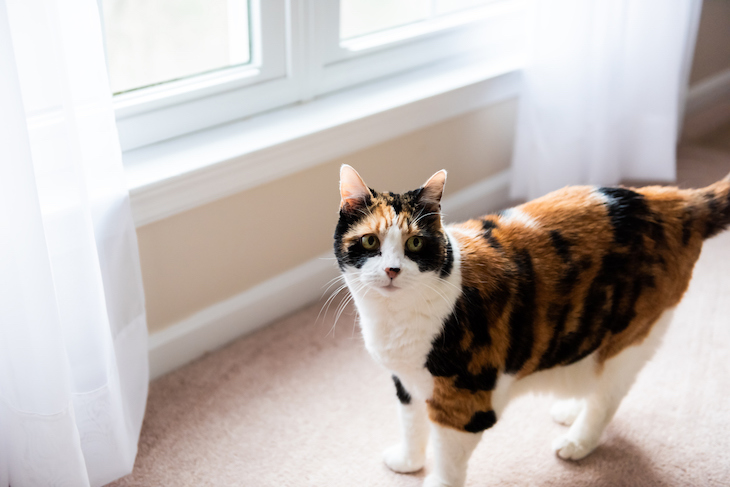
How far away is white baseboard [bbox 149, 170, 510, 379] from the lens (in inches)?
64.3

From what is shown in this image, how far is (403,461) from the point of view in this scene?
4.50ft

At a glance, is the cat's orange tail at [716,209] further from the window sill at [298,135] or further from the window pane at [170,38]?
the window pane at [170,38]

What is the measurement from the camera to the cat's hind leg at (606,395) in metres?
1.30

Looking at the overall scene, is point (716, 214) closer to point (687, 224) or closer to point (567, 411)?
point (687, 224)

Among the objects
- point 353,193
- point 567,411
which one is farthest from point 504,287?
point 567,411

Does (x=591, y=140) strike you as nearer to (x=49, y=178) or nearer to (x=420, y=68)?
(x=420, y=68)

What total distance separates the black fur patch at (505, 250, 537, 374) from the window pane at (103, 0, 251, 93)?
0.90m

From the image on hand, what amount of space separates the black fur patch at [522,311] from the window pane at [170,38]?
90 centimetres

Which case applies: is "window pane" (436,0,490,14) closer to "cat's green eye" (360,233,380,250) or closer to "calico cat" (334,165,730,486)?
"calico cat" (334,165,730,486)

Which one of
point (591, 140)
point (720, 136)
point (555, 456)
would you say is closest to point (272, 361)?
point (555, 456)

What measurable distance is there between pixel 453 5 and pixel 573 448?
134cm

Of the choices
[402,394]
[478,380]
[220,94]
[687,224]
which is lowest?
[402,394]

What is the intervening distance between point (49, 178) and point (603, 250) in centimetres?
92

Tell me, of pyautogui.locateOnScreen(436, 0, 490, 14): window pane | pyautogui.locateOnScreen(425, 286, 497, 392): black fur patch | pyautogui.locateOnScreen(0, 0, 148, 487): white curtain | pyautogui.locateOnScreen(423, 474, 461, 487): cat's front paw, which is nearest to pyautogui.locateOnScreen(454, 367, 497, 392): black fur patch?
pyautogui.locateOnScreen(425, 286, 497, 392): black fur patch
